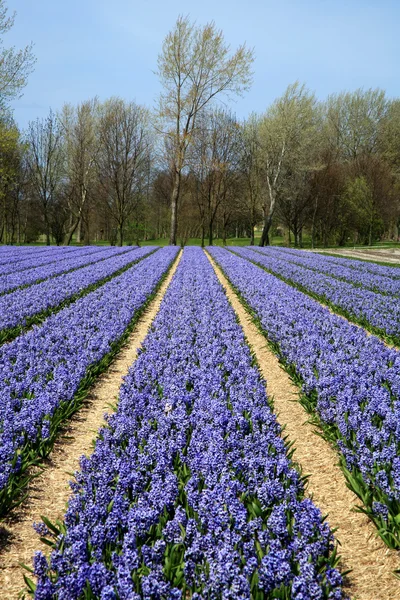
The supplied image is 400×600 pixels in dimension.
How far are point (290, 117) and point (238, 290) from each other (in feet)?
98.8

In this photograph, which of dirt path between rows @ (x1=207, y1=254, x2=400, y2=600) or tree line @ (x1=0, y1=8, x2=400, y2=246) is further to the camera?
tree line @ (x1=0, y1=8, x2=400, y2=246)

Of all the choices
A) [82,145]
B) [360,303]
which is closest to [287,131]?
[82,145]

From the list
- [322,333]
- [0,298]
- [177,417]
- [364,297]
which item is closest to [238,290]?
[364,297]

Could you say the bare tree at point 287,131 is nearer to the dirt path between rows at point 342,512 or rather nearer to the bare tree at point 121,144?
the bare tree at point 121,144

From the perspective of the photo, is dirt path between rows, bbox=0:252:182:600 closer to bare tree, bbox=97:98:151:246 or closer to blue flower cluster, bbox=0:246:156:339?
blue flower cluster, bbox=0:246:156:339

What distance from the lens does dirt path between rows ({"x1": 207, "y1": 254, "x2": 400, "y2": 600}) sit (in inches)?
114

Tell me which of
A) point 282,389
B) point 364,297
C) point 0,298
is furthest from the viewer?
point 364,297

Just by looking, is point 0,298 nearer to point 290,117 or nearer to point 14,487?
point 14,487

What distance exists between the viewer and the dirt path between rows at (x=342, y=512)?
2.89 meters

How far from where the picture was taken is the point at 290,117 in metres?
38.2

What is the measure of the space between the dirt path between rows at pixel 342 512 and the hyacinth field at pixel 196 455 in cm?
9

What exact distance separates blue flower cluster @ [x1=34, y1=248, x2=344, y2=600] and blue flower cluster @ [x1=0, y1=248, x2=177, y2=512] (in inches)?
28.8

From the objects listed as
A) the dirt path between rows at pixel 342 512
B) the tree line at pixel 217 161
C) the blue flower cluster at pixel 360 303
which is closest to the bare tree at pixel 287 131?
the tree line at pixel 217 161

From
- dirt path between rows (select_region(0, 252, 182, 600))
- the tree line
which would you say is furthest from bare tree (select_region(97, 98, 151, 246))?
dirt path between rows (select_region(0, 252, 182, 600))
